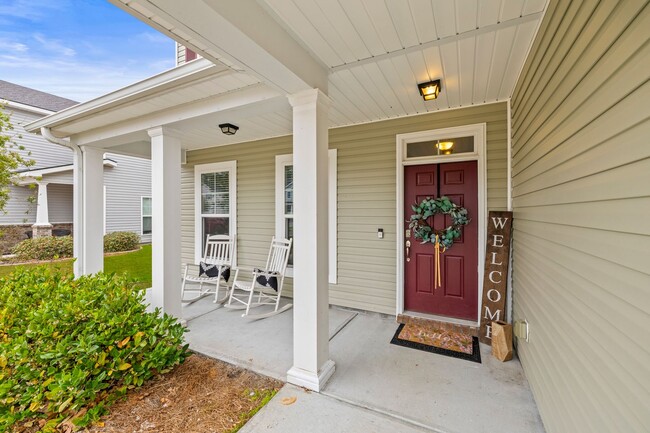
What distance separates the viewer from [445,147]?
333 centimetres

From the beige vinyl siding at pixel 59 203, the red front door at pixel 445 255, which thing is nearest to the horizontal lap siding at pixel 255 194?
the red front door at pixel 445 255

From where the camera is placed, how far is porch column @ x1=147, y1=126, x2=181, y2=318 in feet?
10.1

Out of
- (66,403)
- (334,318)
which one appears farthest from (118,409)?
(334,318)

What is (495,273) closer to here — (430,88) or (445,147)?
(445,147)

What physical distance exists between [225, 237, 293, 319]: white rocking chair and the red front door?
5.55ft

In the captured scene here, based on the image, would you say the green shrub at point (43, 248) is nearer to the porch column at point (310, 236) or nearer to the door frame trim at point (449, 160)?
the porch column at point (310, 236)

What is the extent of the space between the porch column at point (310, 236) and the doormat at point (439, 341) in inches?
42.6

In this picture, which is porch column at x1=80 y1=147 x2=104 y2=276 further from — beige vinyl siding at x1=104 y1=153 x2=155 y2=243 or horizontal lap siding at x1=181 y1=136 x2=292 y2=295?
beige vinyl siding at x1=104 y1=153 x2=155 y2=243

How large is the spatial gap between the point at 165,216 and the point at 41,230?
8326 mm

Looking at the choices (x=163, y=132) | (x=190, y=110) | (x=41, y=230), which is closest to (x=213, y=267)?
(x=163, y=132)

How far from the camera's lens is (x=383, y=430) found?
1.79 m

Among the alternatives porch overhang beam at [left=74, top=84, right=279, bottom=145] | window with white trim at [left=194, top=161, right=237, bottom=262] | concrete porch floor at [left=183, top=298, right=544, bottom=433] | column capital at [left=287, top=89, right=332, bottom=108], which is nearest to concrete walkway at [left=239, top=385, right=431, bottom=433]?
concrete porch floor at [left=183, top=298, right=544, bottom=433]

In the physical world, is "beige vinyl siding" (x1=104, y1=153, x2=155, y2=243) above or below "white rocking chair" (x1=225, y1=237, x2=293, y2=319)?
above

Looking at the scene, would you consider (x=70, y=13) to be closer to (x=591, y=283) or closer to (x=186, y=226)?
(x=186, y=226)
